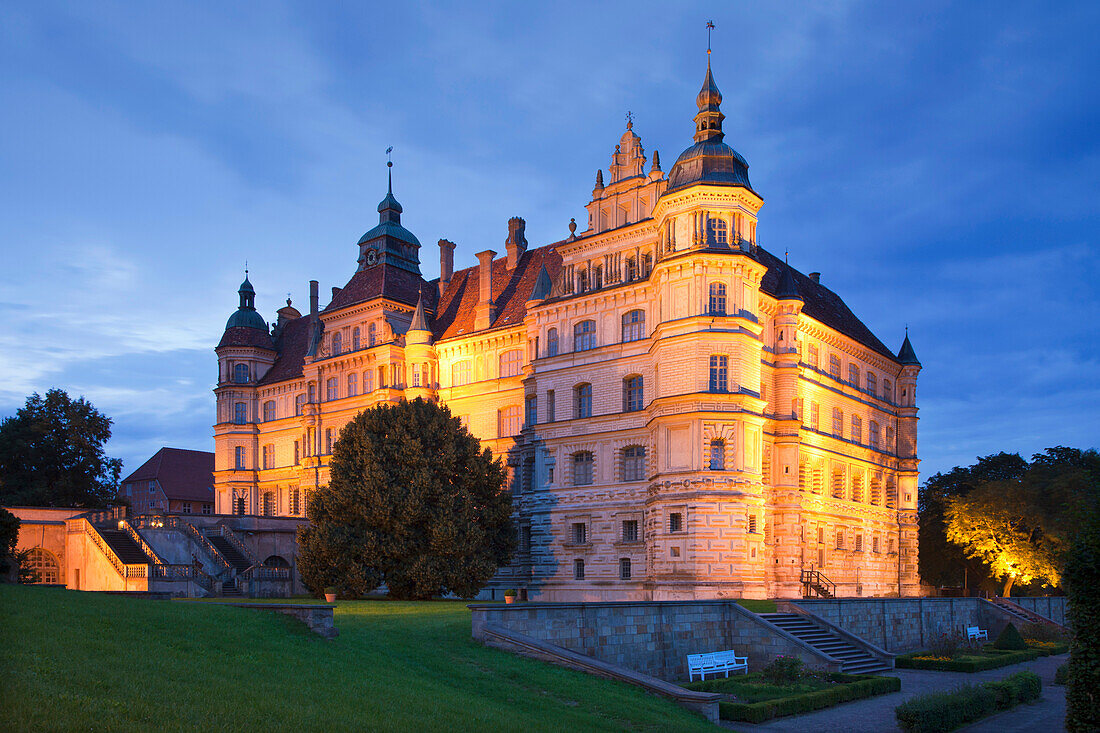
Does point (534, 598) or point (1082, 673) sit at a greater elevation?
point (1082, 673)

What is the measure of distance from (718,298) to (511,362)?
1767cm

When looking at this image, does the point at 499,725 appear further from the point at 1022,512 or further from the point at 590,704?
the point at 1022,512

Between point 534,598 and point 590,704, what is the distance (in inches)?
1429

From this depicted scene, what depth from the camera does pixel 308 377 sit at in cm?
7344

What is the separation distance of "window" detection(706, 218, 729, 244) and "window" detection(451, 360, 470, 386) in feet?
71.3

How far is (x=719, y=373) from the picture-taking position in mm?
49656

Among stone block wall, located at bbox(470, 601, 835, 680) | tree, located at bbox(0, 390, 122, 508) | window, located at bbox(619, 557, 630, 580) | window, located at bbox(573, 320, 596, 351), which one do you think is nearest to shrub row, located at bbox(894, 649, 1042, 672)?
stone block wall, located at bbox(470, 601, 835, 680)

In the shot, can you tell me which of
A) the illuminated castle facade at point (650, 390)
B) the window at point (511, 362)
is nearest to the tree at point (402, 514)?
the illuminated castle facade at point (650, 390)

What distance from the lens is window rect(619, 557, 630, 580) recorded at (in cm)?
5316

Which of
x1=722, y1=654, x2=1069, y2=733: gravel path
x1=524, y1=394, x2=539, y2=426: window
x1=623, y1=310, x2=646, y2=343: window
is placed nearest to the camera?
x1=722, y1=654, x2=1069, y2=733: gravel path

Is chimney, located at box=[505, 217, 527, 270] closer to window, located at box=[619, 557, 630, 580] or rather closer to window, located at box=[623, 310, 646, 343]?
window, located at box=[623, 310, 646, 343]

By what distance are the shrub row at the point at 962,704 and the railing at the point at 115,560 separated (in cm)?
3721

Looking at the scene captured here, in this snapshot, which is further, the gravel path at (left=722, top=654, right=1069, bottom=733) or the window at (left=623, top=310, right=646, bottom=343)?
the window at (left=623, top=310, right=646, bottom=343)

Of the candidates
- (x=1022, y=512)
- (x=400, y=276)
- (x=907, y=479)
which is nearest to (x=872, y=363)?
(x=907, y=479)
